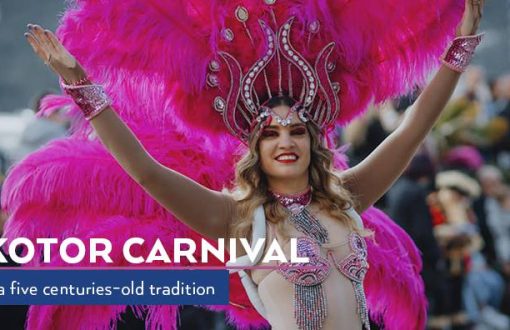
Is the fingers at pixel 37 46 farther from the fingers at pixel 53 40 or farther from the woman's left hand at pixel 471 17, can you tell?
the woman's left hand at pixel 471 17

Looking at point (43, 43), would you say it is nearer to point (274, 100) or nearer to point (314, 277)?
point (274, 100)

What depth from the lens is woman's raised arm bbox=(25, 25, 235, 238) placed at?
2.99m

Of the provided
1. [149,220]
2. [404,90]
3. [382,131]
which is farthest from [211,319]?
[404,90]

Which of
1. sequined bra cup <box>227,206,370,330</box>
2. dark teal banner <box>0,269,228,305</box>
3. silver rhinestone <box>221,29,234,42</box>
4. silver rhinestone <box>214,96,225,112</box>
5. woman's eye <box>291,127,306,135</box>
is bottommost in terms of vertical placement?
sequined bra cup <box>227,206,370,330</box>

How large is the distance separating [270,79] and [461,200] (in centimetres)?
336

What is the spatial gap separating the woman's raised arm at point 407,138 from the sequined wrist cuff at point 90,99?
84cm

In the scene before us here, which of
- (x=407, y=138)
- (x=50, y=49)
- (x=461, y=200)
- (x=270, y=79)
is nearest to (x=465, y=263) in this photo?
(x=461, y=200)

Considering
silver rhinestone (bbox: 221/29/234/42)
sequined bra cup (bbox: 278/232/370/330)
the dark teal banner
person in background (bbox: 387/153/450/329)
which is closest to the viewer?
sequined bra cup (bbox: 278/232/370/330)

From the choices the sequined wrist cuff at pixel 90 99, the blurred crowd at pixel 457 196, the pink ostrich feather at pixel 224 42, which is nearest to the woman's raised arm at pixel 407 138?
the pink ostrich feather at pixel 224 42

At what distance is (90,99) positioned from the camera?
305 centimetres

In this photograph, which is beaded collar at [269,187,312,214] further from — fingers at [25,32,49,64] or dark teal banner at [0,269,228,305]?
fingers at [25,32,49,64]

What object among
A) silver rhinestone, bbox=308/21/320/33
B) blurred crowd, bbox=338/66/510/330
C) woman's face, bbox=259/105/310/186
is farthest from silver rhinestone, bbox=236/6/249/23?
blurred crowd, bbox=338/66/510/330

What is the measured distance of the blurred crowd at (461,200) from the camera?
19.1ft

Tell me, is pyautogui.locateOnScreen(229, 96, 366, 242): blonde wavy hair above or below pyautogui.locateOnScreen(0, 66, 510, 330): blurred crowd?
below
